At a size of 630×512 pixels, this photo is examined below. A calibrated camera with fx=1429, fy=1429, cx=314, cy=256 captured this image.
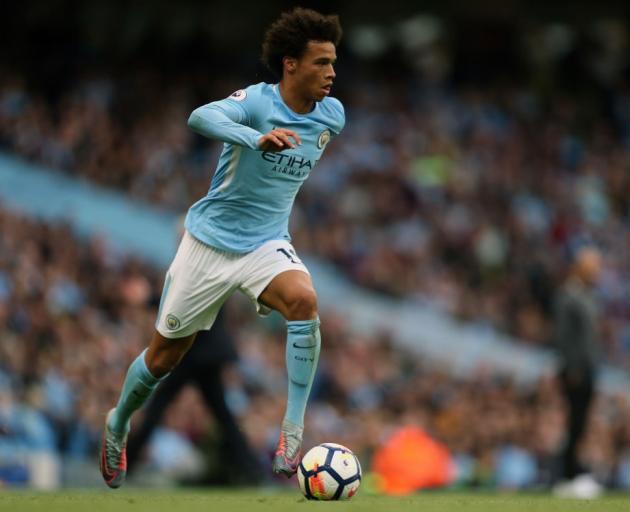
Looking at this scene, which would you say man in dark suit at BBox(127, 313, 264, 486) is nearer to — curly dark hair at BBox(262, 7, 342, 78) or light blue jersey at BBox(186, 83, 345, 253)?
light blue jersey at BBox(186, 83, 345, 253)

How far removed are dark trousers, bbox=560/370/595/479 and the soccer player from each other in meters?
5.34

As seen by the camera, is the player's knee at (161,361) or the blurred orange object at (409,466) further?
the blurred orange object at (409,466)

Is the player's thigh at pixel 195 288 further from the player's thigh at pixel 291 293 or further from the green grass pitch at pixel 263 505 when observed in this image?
the green grass pitch at pixel 263 505

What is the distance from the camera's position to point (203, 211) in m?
8.04

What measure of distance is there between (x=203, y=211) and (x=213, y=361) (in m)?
3.19

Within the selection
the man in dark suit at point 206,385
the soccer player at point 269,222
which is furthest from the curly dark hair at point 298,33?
the man in dark suit at point 206,385

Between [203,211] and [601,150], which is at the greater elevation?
[203,211]

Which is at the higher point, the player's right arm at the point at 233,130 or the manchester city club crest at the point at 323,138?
the player's right arm at the point at 233,130

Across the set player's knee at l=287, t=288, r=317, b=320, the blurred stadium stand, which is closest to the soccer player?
player's knee at l=287, t=288, r=317, b=320

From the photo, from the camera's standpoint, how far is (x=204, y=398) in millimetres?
11250

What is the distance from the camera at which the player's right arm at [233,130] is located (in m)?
7.12

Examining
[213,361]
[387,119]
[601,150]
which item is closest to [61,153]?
[387,119]

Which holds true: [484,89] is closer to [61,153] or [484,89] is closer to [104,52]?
[104,52]

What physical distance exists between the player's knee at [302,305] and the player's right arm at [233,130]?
822 millimetres
